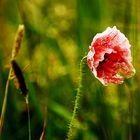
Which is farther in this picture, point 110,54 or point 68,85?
point 68,85

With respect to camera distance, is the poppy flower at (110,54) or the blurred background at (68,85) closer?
the poppy flower at (110,54)

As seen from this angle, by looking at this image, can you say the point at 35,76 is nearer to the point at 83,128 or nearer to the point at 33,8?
the point at 83,128

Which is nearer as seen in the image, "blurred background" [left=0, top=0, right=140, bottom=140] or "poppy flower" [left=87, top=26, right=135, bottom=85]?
"poppy flower" [left=87, top=26, right=135, bottom=85]

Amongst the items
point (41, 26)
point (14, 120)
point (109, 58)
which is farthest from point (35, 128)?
point (109, 58)
